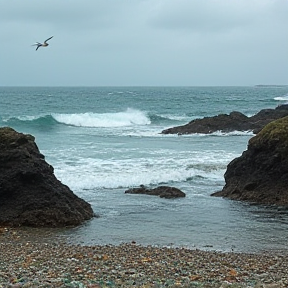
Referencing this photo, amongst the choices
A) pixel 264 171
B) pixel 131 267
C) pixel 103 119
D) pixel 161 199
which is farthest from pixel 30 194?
pixel 103 119

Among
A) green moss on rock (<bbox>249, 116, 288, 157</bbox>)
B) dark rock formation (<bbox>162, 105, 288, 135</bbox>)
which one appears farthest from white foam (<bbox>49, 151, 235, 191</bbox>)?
dark rock formation (<bbox>162, 105, 288, 135</bbox>)

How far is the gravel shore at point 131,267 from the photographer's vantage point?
809 cm

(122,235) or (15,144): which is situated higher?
(15,144)

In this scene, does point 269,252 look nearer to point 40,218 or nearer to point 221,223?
point 221,223

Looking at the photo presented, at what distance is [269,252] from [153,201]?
6.10 m

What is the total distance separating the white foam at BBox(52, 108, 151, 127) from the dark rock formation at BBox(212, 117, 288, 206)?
3486cm

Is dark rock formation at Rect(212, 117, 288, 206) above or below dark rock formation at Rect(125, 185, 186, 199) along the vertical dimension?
above

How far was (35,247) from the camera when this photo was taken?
429 inches

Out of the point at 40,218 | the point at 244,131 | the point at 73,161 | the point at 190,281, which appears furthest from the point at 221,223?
the point at 244,131

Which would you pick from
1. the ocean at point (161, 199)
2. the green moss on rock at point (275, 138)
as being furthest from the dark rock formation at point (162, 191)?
the green moss on rock at point (275, 138)

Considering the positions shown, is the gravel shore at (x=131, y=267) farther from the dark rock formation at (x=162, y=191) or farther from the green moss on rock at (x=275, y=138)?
the green moss on rock at (x=275, y=138)

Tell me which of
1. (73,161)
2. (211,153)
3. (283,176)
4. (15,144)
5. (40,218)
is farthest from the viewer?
(211,153)

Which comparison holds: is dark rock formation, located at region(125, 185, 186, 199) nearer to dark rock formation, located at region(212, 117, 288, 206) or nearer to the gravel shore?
dark rock formation, located at region(212, 117, 288, 206)

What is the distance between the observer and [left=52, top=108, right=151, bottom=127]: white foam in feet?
172
